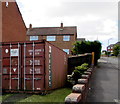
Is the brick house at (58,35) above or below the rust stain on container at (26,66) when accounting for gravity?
above

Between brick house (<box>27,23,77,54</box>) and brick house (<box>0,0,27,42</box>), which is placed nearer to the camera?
brick house (<box>0,0,27,42</box>)

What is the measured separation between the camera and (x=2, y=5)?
15203mm

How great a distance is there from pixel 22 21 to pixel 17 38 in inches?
133

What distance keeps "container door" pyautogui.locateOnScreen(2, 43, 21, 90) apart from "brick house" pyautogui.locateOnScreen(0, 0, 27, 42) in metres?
6.55

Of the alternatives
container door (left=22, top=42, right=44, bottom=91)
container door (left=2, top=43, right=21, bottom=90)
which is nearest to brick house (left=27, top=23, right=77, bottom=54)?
container door (left=2, top=43, right=21, bottom=90)

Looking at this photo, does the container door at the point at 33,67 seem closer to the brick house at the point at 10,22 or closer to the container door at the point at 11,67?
the container door at the point at 11,67

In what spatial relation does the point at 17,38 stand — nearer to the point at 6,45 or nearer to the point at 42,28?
the point at 6,45

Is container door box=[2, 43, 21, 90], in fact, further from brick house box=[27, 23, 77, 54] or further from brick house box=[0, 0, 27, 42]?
brick house box=[27, 23, 77, 54]

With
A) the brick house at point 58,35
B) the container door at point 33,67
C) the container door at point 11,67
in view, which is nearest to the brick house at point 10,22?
the container door at point 11,67

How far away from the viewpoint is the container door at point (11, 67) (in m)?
7.66

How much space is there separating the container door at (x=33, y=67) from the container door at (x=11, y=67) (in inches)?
13.0

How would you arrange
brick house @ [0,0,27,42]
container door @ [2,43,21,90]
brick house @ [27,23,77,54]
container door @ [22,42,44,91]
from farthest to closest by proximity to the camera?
brick house @ [27,23,77,54], brick house @ [0,0,27,42], container door @ [2,43,21,90], container door @ [22,42,44,91]

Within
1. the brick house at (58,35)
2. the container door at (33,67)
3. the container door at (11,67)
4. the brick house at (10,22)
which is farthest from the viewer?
the brick house at (58,35)

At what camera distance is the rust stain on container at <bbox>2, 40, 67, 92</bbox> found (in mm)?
7383
